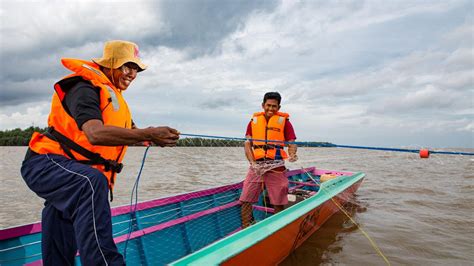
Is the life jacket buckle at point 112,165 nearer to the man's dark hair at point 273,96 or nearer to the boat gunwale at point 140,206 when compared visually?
the boat gunwale at point 140,206

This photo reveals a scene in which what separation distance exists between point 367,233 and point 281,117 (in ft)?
10.2

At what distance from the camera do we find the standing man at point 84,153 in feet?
5.74

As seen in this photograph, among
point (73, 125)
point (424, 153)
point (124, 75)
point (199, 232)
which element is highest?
point (124, 75)

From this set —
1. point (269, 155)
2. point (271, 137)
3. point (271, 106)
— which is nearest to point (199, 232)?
point (269, 155)

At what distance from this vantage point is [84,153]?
6.46ft

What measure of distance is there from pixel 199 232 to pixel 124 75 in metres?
2.93

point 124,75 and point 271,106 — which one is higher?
point 271,106

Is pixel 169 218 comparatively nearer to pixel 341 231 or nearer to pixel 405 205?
pixel 341 231

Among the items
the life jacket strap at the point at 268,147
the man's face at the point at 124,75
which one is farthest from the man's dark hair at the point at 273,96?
the man's face at the point at 124,75

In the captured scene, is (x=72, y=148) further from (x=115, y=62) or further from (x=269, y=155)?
(x=269, y=155)

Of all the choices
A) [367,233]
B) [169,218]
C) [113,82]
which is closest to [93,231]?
[113,82]

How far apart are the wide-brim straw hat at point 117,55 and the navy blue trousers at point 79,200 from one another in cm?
81

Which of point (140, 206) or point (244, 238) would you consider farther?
point (140, 206)

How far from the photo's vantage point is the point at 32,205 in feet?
26.9
